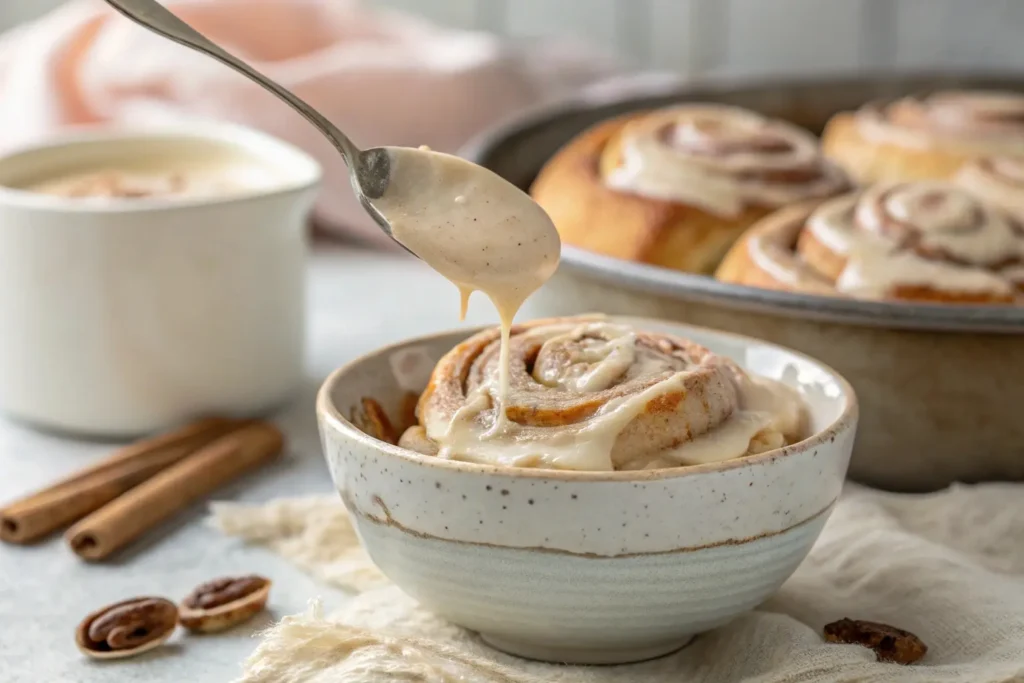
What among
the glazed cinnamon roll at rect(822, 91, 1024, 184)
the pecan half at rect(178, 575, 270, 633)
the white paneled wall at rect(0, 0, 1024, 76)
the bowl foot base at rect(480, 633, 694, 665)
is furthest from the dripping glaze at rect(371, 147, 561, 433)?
the white paneled wall at rect(0, 0, 1024, 76)

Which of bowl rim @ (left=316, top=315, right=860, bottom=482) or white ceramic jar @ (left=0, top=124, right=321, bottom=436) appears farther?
white ceramic jar @ (left=0, top=124, right=321, bottom=436)

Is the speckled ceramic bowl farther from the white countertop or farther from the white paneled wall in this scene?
the white paneled wall

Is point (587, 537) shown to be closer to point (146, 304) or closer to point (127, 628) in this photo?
point (127, 628)

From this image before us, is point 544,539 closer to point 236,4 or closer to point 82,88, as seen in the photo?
point 82,88

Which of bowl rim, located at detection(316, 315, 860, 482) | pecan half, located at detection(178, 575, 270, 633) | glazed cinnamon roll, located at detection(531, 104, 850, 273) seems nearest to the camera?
bowl rim, located at detection(316, 315, 860, 482)

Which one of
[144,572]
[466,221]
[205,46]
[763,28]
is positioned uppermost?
[205,46]

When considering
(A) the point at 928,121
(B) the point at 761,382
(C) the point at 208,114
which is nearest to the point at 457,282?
(B) the point at 761,382

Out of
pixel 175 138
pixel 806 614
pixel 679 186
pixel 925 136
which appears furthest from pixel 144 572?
pixel 925 136

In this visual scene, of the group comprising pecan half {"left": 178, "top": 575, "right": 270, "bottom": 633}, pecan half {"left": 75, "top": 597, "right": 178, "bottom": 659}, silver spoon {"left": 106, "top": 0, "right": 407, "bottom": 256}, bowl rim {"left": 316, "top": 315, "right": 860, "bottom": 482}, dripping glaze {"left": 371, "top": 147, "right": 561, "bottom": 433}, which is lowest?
pecan half {"left": 178, "top": 575, "right": 270, "bottom": 633}
